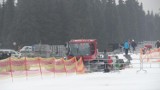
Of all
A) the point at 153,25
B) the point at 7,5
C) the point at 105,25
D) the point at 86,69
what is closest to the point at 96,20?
the point at 105,25

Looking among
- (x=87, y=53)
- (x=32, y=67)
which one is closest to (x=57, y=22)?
(x=87, y=53)

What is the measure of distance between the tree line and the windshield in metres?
44.6

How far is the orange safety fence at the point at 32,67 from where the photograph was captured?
24844 millimetres

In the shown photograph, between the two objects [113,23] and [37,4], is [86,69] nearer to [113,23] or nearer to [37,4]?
[37,4]

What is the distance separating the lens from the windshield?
34062 millimetres

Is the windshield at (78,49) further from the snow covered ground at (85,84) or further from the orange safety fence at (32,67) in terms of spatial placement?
the snow covered ground at (85,84)

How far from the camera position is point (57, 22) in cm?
8281

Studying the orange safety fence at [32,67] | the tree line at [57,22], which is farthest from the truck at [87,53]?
the tree line at [57,22]

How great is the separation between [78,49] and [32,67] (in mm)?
8787

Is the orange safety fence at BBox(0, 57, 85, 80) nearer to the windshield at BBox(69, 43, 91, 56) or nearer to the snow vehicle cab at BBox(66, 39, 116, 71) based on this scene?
the snow vehicle cab at BBox(66, 39, 116, 71)

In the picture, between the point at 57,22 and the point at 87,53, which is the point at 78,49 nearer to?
the point at 87,53

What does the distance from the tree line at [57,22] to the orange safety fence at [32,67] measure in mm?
50903

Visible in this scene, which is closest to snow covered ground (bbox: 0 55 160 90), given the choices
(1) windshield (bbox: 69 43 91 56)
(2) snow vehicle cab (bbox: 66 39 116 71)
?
(2) snow vehicle cab (bbox: 66 39 116 71)

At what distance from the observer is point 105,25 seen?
97.3m
